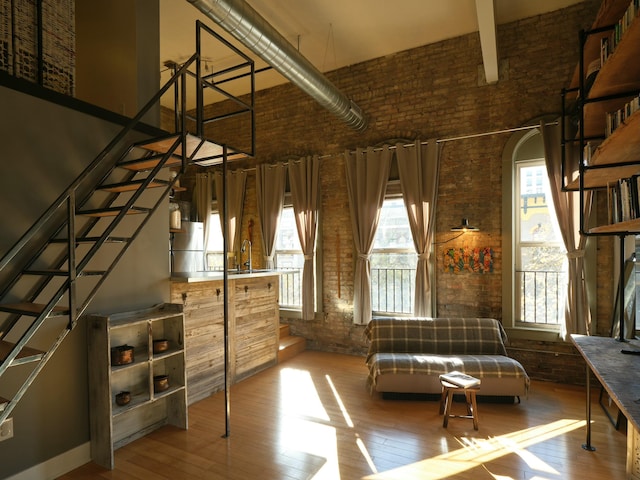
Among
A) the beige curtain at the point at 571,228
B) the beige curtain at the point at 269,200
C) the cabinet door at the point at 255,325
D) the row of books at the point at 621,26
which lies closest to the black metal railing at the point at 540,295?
the beige curtain at the point at 571,228

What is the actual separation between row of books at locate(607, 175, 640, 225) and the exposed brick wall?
2.01 m

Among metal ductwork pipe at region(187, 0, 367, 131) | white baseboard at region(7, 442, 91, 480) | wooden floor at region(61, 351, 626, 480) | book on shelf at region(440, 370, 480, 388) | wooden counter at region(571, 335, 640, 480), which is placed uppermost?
metal ductwork pipe at region(187, 0, 367, 131)

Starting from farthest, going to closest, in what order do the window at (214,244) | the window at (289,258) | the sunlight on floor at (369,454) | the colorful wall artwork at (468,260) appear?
1. the window at (214,244)
2. the window at (289,258)
3. the colorful wall artwork at (468,260)
4. the sunlight on floor at (369,454)

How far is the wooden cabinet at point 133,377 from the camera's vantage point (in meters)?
2.83

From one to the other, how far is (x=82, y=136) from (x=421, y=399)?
13.6 feet

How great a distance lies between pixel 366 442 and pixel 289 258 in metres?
3.91

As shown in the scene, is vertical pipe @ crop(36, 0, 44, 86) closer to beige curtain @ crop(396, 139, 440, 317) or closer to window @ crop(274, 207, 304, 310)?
window @ crop(274, 207, 304, 310)

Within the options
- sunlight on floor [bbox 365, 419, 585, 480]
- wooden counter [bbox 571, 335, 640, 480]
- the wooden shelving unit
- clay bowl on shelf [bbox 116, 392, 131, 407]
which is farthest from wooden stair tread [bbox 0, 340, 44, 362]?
the wooden shelving unit

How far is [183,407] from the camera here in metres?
3.40

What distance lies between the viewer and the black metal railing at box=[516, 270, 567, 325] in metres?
4.76

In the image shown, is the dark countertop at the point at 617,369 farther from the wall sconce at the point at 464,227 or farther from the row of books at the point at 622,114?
the wall sconce at the point at 464,227

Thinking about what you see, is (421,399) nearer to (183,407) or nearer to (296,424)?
(296,424)

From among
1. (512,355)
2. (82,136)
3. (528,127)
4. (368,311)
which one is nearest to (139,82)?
(82,136)

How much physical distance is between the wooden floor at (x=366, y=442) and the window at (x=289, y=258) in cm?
248
